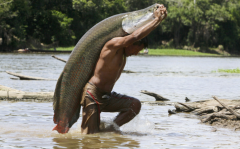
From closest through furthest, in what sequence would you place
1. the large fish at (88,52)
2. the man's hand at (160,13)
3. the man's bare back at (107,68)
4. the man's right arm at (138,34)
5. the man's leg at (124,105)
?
the man's right arm at (138,34), the man's hand at (160,13), the man's bare back at (107,68), the large fish at (88,52), the man's leg at (124,105)

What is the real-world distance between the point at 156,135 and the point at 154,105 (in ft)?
11.8

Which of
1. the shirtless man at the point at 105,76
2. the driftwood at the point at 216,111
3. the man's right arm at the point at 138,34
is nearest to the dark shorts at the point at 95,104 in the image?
the shirtless man at the point at 105,76

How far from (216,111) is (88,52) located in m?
3.64

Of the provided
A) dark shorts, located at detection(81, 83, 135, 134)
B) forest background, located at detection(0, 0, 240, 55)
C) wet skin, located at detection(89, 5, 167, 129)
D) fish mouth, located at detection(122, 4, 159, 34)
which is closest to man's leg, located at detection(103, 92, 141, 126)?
dark shorts, located at detection(81, 83, 135, 134)

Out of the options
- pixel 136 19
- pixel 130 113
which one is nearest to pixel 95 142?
pixel 130 113

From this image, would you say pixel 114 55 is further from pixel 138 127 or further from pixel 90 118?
pixel 138 127

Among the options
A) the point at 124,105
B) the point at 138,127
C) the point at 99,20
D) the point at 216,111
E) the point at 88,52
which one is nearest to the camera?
the point at 88,52

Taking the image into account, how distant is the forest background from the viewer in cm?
5591

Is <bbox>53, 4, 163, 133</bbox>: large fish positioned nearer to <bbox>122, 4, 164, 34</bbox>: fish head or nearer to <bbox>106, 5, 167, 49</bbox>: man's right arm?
<bbox>122, 4, 164, 34</bbox>: fish head

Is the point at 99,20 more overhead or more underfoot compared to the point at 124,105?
more underfoot

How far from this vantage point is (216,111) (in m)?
8.55

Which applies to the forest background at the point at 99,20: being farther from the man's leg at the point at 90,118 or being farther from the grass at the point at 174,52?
the man's leg at the point at 90,118

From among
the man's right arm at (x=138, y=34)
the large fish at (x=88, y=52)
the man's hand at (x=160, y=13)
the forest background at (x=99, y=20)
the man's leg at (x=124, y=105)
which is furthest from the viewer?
the forest background at (x=99, y=20)

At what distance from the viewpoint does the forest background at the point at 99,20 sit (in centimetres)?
5591
